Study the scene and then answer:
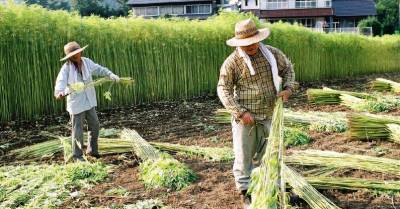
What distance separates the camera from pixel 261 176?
310 cm

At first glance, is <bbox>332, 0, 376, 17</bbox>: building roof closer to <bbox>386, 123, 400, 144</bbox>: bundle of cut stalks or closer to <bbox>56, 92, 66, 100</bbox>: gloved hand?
<bbox>386, 123, 400, 144</bbox>: bundle of cut stalks

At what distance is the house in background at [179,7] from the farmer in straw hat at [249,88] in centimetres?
3573

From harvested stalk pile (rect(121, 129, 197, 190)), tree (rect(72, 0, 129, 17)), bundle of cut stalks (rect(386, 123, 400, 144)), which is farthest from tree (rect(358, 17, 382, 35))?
harvested stalk pile (rect(121, 129, 197, 190))

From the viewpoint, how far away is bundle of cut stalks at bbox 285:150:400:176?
4.51m

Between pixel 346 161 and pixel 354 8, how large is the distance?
40100mm

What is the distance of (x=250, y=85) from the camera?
3.75 meters

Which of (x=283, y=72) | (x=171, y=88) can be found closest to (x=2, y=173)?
(x=283, y=72)

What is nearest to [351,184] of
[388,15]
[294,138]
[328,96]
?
[294,138]

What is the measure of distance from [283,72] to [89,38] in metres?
5.95

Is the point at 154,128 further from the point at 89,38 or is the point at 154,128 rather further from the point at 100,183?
the point at 100,183

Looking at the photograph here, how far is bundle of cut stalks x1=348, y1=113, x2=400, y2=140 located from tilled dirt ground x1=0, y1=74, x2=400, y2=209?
10 centimetres

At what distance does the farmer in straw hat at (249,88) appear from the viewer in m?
3.66

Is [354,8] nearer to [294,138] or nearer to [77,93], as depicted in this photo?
[294,138]

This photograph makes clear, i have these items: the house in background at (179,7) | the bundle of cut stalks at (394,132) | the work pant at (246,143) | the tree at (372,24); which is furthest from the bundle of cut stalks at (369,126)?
the house in background at (179,7)
